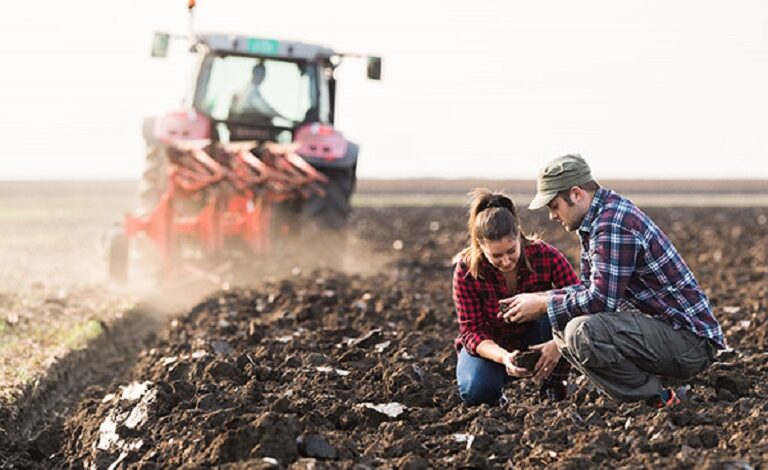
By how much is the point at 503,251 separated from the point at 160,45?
7.76 metres

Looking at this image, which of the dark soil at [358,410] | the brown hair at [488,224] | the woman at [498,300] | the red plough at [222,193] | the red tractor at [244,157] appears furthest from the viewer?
the red tractor at [244,157]

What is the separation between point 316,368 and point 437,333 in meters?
2.07

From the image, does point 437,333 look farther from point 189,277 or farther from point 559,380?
point 189,277

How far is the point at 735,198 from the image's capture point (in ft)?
151

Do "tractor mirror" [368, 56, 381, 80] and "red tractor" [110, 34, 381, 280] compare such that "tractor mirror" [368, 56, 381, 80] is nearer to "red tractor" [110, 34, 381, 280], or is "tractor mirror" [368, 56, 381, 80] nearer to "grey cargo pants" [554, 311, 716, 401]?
"red tractor" [110, 34, 381, 280]

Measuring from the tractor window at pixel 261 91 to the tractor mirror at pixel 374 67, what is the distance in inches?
28.1

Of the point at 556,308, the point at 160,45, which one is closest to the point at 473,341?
the point at 556,308

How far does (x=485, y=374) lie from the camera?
18.4 feet

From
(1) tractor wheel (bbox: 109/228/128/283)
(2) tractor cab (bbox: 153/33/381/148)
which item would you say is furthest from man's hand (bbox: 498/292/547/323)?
(2) tractor cab (bbox: 153/33/381/148)

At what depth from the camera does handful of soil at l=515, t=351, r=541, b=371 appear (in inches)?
210

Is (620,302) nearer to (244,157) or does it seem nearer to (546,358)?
(546,358)

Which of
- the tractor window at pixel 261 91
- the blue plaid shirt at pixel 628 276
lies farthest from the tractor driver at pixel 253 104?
the blue plaid shirt at pixel 628 276

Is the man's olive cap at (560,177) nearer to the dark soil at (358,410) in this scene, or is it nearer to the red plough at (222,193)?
the dark soil at (358,410)

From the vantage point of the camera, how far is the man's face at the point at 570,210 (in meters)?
5.08
